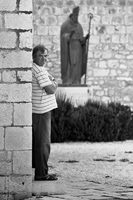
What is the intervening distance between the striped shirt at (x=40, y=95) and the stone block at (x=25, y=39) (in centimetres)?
76

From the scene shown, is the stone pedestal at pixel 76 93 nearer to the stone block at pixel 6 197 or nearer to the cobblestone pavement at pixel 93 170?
the cobblestone pavement at pixel 93 170

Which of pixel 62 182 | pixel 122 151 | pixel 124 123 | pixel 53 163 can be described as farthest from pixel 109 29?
pixel 62 182

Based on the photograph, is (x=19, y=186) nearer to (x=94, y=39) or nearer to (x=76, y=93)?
(x=76, y=93)

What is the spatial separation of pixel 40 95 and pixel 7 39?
0.92m

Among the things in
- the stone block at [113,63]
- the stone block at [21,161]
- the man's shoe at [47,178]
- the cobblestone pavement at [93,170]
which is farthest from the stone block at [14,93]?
the stone block at [113,63]

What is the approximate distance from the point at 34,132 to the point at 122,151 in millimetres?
5237

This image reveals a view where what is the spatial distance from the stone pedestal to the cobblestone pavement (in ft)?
9.29

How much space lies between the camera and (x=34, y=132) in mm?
8281

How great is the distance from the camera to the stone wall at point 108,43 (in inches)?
936

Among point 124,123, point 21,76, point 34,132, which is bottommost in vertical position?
point 124,123

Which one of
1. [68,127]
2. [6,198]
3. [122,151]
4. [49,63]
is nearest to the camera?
[6,198]

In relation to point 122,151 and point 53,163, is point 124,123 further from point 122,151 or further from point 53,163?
point 53,163

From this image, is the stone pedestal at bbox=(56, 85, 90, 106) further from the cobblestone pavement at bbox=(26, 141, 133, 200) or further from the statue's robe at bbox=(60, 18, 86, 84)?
the cobblestone pavement at bbox=(26, 141, 133, 200)

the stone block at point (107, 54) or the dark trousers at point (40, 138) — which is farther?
the stone block at point (107, 54)
